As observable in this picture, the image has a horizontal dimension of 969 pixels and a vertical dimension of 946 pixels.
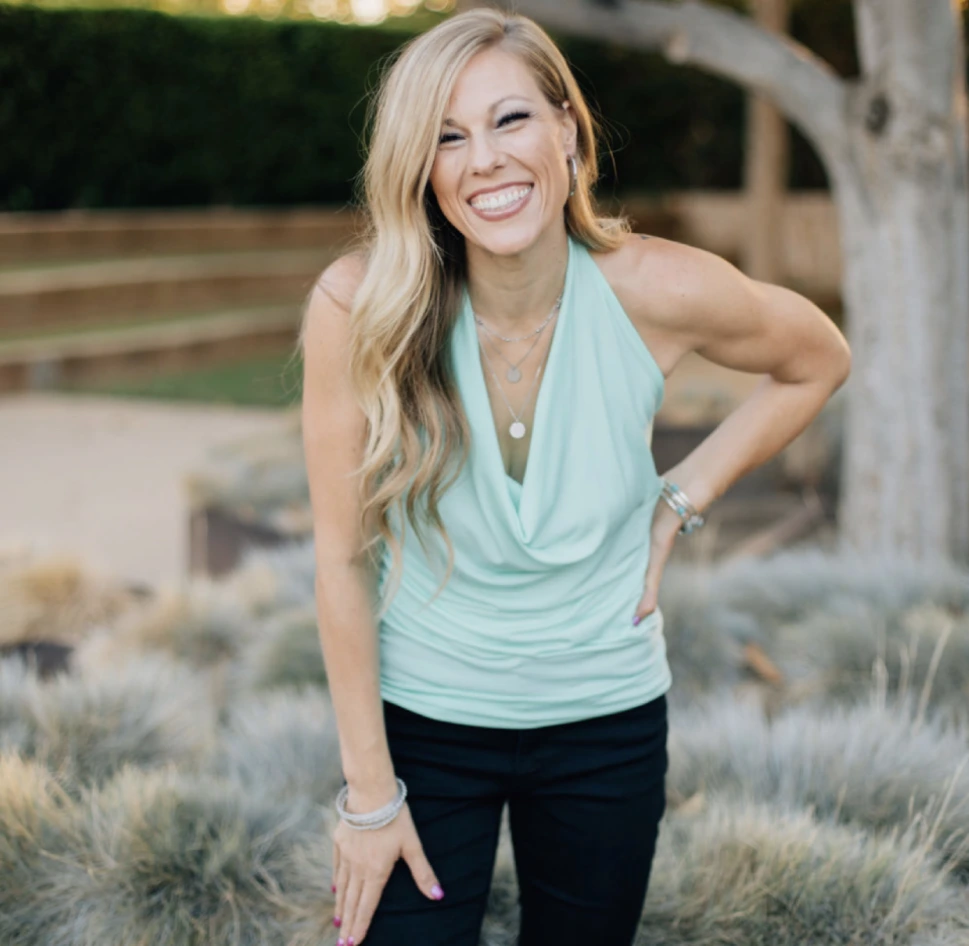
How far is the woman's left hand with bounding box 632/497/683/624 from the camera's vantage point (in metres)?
1.99

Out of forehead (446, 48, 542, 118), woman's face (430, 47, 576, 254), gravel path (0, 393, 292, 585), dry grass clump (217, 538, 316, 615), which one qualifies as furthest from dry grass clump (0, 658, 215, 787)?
gravel path (0, 393, 292, 585)

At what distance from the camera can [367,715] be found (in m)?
1.83

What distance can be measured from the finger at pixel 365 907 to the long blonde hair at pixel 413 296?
0.41 metres

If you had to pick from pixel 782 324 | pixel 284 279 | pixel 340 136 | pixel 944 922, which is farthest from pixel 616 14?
pixel 340 136

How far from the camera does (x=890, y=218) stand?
388cm

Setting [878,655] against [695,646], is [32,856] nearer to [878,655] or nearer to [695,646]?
[695,646]

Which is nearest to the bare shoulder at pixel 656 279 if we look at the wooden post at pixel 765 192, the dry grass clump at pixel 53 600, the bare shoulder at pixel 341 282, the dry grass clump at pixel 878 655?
the bare shoulder at pixel 341 282

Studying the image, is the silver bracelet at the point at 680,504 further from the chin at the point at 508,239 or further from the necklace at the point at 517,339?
the chin at the point at 508,239

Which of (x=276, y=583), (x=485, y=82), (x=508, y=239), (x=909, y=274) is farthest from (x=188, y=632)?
(x=909, y=274)

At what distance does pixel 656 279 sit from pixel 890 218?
7.51 ft

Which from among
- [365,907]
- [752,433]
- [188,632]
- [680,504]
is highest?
[752,433]

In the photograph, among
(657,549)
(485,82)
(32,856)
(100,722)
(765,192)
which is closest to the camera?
(485,82)

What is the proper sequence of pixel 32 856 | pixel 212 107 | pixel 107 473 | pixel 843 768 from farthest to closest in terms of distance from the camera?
pixel 212 107 < pixel 107 473 < pixel 843 768 < pixel 32 856

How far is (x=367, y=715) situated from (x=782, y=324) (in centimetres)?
93
